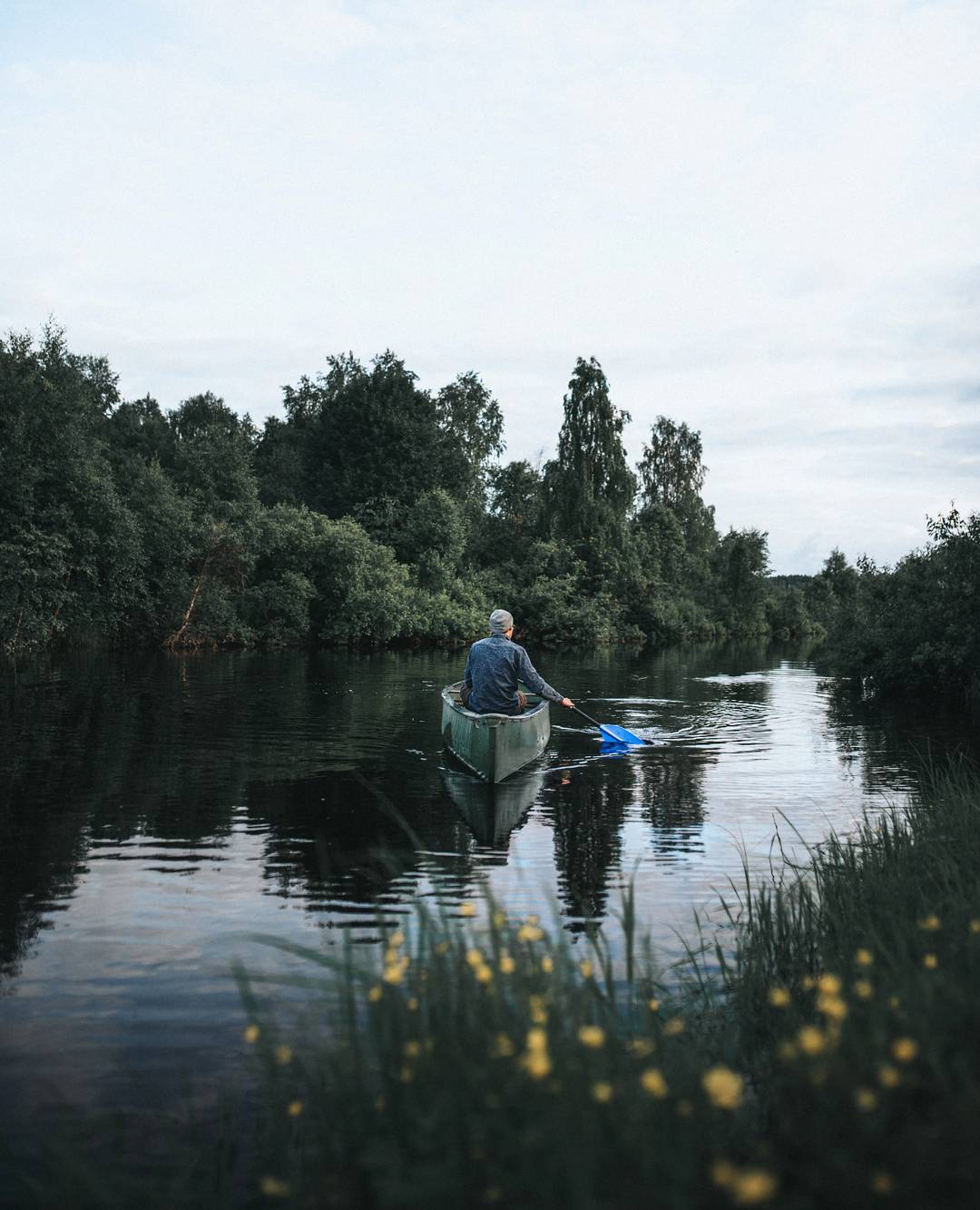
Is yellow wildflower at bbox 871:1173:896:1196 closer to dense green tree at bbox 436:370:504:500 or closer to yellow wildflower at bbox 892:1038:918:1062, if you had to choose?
yellow wildflower at bbox 892:1038:918:1062

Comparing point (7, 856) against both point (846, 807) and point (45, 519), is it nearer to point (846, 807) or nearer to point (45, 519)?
point (846, 807)

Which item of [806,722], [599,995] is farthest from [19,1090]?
[806,722]

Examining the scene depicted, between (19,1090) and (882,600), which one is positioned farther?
(882,600)

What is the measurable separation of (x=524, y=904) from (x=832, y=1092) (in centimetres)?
531

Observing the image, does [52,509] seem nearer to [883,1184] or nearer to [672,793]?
[672,793]

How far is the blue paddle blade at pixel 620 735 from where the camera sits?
17.4 meters

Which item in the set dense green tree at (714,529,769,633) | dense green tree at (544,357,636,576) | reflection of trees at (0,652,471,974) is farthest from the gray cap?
dense green tree at (714,529,769,633)

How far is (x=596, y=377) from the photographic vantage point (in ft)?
187

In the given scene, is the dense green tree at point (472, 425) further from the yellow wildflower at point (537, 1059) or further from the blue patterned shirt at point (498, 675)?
the yellow wildflower at point (537, 1059)

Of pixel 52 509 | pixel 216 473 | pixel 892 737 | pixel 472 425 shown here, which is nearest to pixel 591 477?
pixel 472 425

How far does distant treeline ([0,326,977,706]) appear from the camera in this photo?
3012 cm

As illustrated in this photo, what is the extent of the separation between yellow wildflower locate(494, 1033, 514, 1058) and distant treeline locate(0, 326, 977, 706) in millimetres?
23563

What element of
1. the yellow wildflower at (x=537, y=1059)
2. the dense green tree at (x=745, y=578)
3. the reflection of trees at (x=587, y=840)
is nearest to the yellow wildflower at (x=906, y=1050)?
the yellow wildflower at (x=537, y=1059)

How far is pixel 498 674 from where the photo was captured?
13.8 meters
